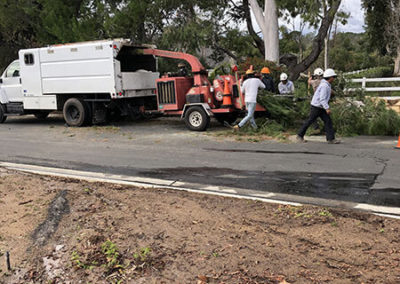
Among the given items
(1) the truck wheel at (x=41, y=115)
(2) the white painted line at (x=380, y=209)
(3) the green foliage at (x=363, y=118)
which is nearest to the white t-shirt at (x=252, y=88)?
(3) the green foliage at (x=363, y=118)

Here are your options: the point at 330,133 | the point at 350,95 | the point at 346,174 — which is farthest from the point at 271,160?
the point at 350,95

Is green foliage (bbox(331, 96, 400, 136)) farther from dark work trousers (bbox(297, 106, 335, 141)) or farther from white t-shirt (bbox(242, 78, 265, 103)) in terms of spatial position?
white t-shirt (bbox(242, 78, 265, 103))

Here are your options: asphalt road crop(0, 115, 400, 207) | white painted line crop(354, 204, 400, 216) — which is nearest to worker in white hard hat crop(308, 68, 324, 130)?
asphalt road crop(0, 115, 400, 207)

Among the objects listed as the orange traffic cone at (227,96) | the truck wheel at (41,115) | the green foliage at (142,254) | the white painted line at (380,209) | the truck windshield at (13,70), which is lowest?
the white painted line at (380,209)

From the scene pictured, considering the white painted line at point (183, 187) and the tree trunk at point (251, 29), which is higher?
the tree trunk at point (251, 29)

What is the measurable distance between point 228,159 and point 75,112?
7625 millimetres

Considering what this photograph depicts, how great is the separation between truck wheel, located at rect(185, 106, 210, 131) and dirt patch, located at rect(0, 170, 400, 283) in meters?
6.48

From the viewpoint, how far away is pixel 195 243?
4.04 m

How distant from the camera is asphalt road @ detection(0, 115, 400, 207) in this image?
6.24 meters

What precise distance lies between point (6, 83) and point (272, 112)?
10032mm

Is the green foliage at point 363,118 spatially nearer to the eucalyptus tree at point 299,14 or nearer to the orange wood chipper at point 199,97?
the orange wood chipper at point 199,97

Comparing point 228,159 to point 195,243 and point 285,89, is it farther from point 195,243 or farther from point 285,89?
point 285,89

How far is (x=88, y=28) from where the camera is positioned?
17.7 metres

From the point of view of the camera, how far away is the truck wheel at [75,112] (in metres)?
13.6
